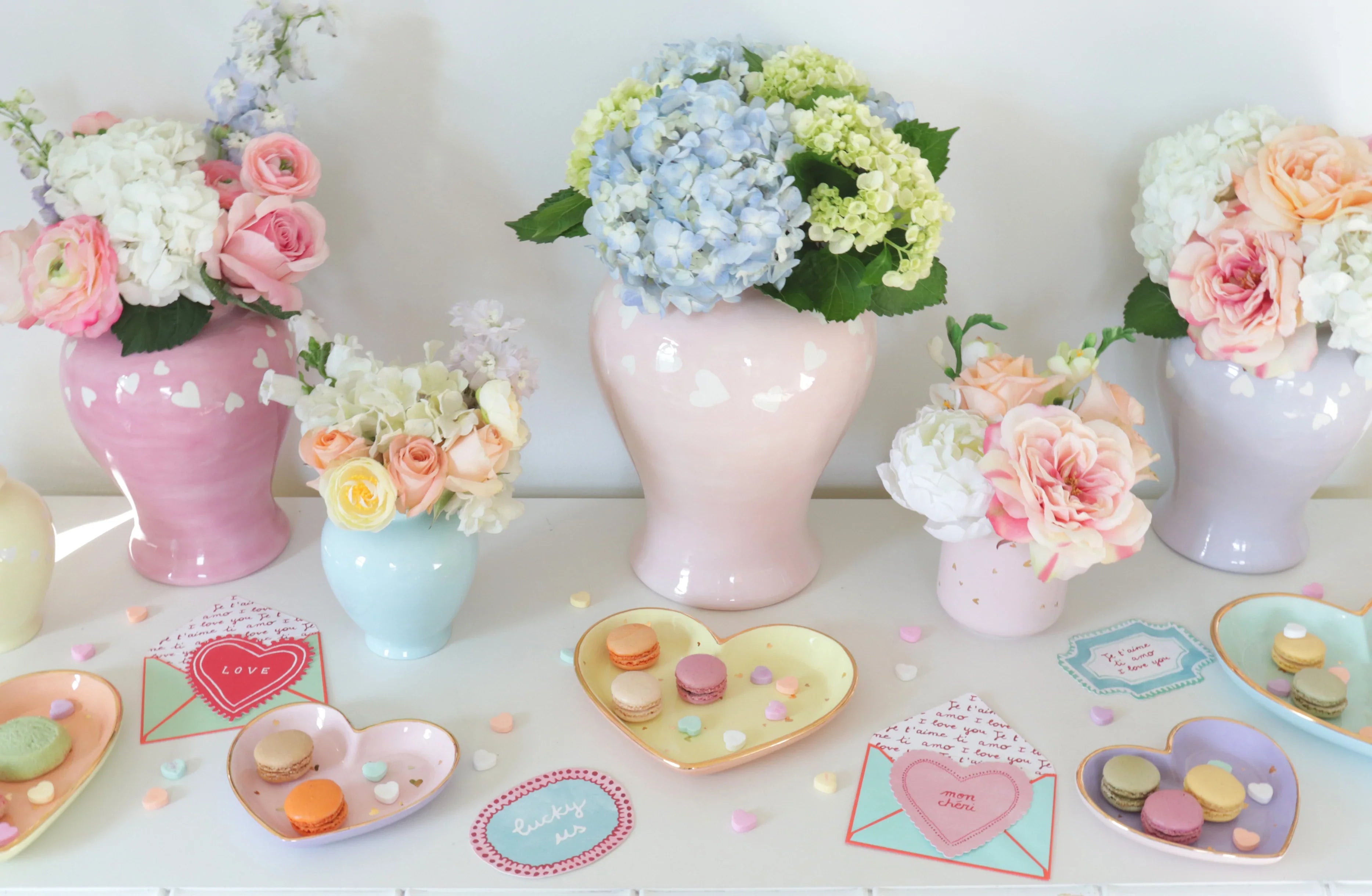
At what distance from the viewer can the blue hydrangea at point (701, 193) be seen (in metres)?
0.72

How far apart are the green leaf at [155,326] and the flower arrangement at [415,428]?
13 cm

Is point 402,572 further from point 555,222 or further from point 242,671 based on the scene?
point 555,222

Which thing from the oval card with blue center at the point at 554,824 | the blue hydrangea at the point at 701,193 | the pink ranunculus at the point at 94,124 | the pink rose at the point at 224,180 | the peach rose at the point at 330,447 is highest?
the blue hydrangea at the point at 701,193

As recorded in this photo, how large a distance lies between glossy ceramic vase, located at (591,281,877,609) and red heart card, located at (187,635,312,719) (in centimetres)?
32

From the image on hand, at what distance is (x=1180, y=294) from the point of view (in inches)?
35.8

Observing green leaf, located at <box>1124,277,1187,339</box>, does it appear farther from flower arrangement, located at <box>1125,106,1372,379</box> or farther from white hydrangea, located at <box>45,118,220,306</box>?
white hydrangea, located at <box>45,118,220,306</box>

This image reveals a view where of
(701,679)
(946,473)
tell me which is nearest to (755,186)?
(946,473)

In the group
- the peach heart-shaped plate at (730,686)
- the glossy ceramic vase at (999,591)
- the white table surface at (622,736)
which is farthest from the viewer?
the glossy ceramic vase at (999,591)

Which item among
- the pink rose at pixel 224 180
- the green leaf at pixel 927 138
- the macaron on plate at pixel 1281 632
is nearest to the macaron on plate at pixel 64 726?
the pink rose at pixel 224 180

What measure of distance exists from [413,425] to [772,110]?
35 centimetres

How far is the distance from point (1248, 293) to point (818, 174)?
1.25 ft

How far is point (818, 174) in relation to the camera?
0.78m

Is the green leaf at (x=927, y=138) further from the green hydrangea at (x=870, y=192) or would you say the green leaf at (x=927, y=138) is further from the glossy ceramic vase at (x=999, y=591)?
the glossy ceramic vase at (x=999, y=591)

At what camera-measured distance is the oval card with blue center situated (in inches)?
27.3
